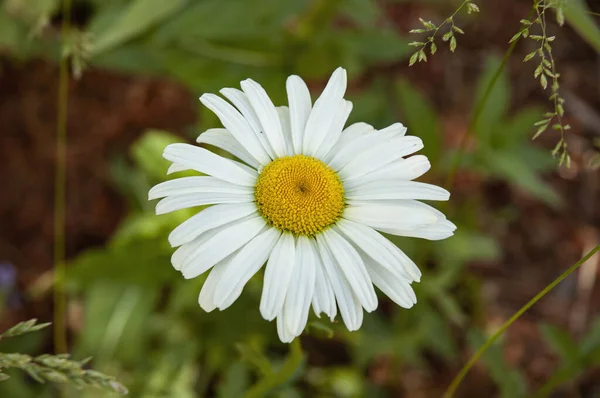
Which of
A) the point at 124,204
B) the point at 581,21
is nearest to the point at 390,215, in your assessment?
the point at 581,21

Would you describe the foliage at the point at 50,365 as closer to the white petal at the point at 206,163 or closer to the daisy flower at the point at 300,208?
the daisy flower at the point at 300,208

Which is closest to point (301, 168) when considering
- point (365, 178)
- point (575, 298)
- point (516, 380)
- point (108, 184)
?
point (365, 178)

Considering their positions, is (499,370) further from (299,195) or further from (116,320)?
(116,320)

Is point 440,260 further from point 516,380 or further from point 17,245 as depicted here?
point 17,245

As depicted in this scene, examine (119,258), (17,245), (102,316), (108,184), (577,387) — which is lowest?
(577,387)

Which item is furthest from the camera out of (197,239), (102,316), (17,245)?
(17,245)

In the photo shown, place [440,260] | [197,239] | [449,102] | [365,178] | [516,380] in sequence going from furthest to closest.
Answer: [449,102]
[440,260]
[516,380]
[365,178]
[197,239]

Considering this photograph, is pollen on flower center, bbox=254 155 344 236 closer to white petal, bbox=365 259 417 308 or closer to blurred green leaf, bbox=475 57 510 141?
white petal, bbox=365 259 417 308
